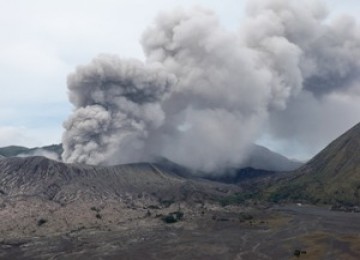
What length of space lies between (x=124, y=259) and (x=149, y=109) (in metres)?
106

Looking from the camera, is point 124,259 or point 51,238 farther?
point 51,238

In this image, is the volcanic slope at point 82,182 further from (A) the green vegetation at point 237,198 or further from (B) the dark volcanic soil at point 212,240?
(B) the dark volcanic soil at point 212,240

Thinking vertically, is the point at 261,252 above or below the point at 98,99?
below

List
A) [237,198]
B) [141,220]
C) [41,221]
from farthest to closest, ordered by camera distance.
Result: [237,198]
[141,220]
[41,221]

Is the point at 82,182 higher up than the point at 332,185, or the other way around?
the point at 332,185

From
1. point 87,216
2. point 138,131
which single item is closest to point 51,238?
point 87,216

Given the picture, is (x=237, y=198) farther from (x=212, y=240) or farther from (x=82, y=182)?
(x=212, y=240)

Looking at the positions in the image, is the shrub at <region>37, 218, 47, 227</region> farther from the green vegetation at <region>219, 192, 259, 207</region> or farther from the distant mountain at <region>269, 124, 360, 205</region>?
the distant mountain at <region>269, 124, 360, 205</region>

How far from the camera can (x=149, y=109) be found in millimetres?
193000

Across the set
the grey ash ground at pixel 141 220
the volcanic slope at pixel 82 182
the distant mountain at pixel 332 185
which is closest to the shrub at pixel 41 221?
the grey ash ground at pixel 141 220

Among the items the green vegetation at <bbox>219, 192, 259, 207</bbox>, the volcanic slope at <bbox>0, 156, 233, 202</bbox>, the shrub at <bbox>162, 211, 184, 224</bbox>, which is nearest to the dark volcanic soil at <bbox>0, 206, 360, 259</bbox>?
the shrub at <bbox>162, 211, 184, 224</bbox>

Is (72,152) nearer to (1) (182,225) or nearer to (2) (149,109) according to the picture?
(2) (149,109)

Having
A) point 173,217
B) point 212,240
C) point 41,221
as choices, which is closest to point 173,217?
point 173,217

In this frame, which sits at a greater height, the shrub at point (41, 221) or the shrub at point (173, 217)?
the shrub at point (173, 217)
